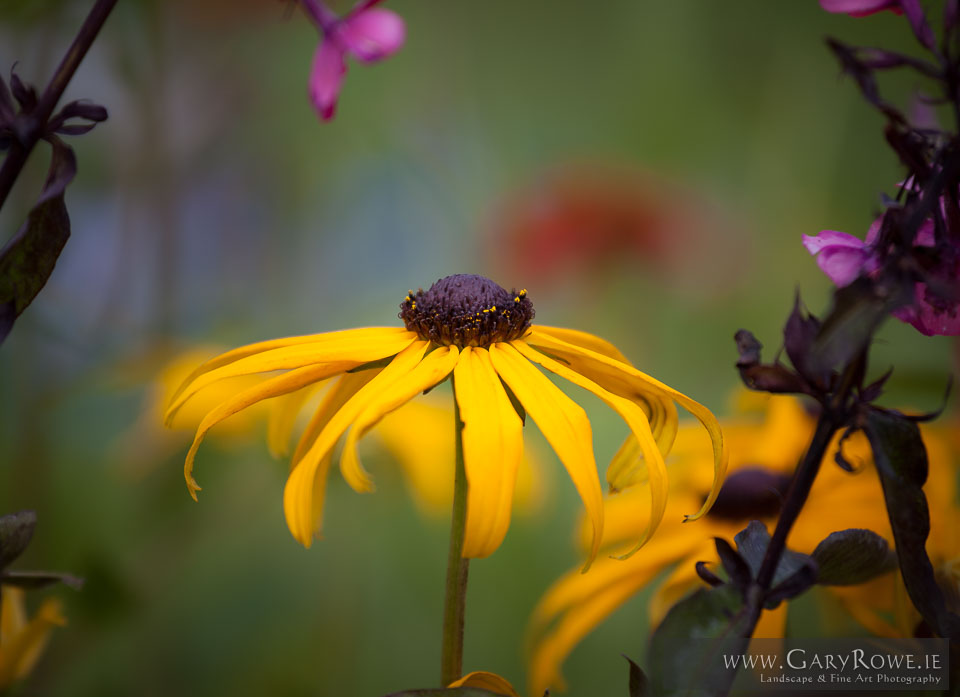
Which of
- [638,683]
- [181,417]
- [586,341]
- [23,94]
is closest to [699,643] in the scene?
[638,683]

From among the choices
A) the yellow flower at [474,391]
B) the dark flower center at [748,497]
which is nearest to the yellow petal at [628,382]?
the yellow flower at [474,391]

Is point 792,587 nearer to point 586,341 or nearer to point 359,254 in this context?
point 586,341

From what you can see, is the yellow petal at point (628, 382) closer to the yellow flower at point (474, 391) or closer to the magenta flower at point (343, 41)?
the yellow flower at point (474, 391)

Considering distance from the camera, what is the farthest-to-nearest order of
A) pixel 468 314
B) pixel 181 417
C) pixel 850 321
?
1. pixel 181 417
2. pixel 468 314
3. pixel 850 321

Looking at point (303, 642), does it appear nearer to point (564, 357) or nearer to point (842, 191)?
point (564, 357)

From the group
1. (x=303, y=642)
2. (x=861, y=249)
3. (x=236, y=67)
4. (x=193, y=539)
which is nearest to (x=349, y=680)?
(x=303, y=642)

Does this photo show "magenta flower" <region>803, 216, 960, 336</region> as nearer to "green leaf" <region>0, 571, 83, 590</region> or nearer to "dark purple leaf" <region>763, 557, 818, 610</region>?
"dark purple leaf" <region>763, 557, 818, 610</region>

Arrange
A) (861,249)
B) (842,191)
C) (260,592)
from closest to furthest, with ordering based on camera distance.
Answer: (861,249) < (260,592) < (842,191)
